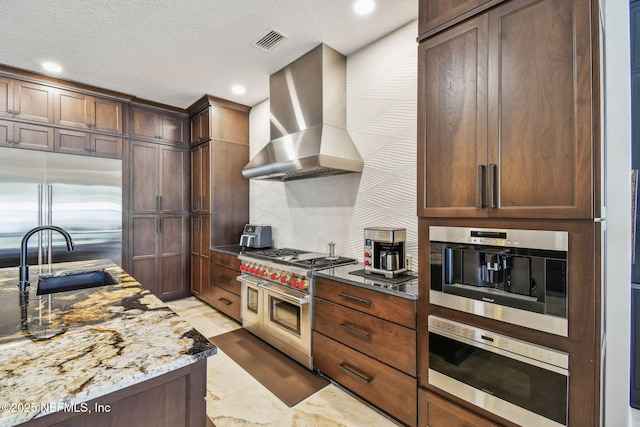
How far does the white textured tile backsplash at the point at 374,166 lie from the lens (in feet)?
7.88

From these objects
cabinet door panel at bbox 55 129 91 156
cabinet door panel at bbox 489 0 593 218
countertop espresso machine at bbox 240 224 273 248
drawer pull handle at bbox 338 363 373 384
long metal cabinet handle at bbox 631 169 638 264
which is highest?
cabinet door panel at bbox 55 129 91 156

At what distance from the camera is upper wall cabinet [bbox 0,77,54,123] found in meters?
3.11

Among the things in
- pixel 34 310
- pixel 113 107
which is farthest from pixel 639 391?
pixel 113 107

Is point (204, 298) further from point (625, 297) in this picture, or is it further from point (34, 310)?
point (625, 297)

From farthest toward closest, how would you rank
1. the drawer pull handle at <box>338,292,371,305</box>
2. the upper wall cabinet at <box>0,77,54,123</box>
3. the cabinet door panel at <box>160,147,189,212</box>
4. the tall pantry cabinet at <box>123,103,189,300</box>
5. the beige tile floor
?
the cabinet door panel at <box>160,147,189,212</box>
the tall pantry cabinet at <box>123,103,189,300</box>
the upper wall cabinet at <box>0,77,54,123</box>
the drawer pull handle at <box>338,292,371,305</box>
the beige tile floor

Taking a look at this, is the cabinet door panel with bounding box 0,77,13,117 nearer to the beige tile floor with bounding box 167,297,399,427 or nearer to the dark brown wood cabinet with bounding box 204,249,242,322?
the dark brown wood cabinet with bounding box 204,249,242,322

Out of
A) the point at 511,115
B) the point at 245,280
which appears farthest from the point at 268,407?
the point at 511,115

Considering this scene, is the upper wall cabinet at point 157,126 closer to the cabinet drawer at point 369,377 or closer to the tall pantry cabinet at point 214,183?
the tall pantry cabinet at point 214,183

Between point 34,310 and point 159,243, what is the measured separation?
3.08 metres

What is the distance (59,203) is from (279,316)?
9.26 feet

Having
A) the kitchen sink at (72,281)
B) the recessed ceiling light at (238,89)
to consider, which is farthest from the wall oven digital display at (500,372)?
the recessed ceiling light at (238,89)

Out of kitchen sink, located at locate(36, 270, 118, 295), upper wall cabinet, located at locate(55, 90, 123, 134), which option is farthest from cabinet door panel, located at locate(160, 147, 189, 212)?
kitchen sink, located at locate(36, 270, 118, 295)

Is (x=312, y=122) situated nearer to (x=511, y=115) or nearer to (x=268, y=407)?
(x=511, y=115)

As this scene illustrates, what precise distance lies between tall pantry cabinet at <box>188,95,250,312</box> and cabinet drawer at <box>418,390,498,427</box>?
2.85 metres
